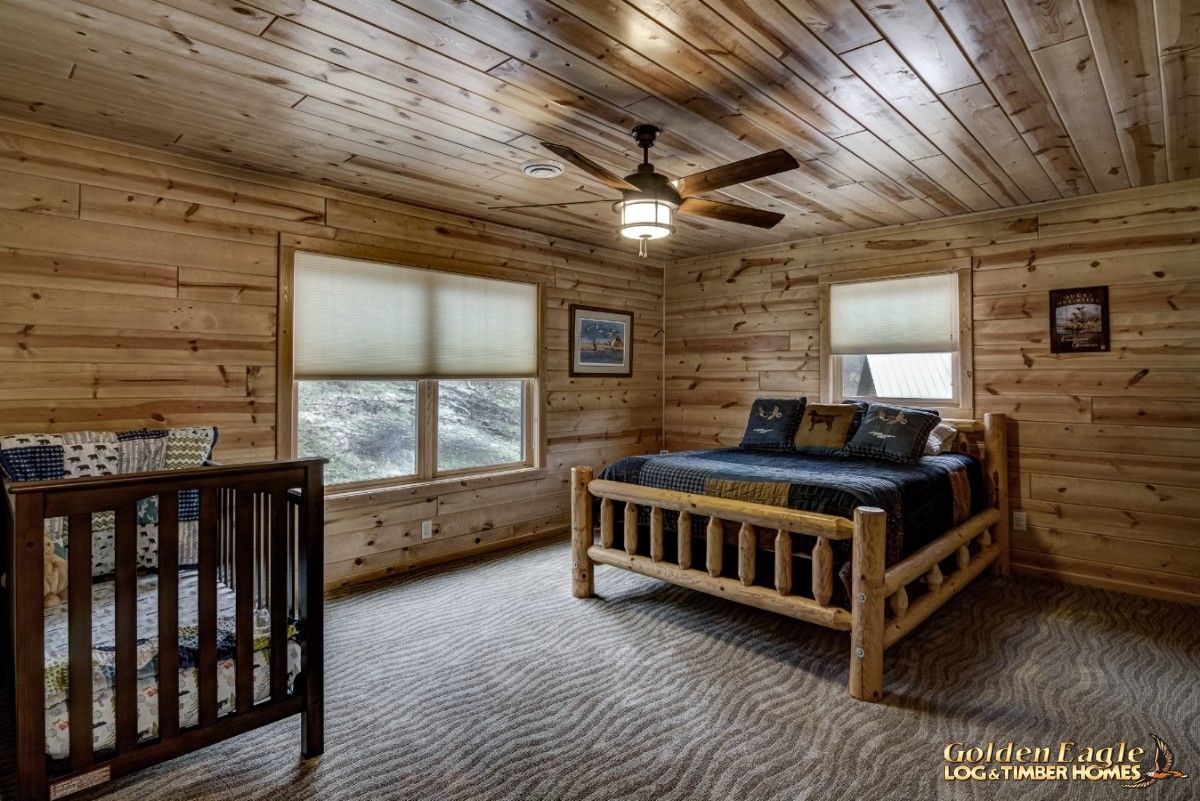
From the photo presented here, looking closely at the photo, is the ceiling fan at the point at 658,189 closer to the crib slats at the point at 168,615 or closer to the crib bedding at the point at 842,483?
the crib bedding at the point at 842,483

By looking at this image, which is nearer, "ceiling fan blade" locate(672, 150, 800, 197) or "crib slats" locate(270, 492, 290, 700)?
"crib slats" locate(270, 492, 290, 700)

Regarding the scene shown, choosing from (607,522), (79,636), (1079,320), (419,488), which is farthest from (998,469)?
(79,636)

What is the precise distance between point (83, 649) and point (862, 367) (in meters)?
4.57

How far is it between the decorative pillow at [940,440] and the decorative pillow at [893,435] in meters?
0.15

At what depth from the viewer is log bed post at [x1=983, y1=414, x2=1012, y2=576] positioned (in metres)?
3.85

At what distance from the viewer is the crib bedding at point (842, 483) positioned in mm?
2729

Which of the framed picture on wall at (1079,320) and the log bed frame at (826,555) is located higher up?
the framed picture on wall at (1079,320)

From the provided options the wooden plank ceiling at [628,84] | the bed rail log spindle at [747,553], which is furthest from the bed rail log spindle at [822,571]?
the wooden plank ceiling at [628,84]

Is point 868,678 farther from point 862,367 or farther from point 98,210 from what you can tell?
point 98,210

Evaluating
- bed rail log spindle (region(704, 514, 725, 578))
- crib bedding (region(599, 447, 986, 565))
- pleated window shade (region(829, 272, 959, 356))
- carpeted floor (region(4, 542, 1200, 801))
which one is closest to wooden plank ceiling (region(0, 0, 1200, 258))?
pleated window shade (region(829, 272, 959, 356))

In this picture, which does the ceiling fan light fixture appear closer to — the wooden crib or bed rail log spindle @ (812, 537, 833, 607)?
bed rail log spindle @ (812, 537, 833, 607)

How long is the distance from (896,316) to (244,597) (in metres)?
4.23

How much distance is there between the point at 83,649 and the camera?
1657mm

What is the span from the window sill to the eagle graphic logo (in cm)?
348
